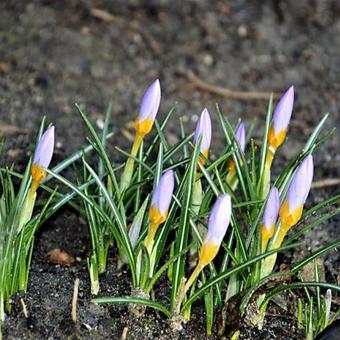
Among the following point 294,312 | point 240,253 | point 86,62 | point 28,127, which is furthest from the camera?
point 86,62

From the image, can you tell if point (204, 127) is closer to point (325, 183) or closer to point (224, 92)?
point (325, 183)

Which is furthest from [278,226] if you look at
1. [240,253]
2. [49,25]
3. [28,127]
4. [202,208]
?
[49,25]

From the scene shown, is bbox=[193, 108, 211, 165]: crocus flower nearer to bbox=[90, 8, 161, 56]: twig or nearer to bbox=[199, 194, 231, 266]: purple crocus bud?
bbox=[199, 194, 231, 266]: purple crocus bud

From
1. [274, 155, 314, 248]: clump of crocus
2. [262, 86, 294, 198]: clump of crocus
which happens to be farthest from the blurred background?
[274, 155, 314, 248]: clump of crocus

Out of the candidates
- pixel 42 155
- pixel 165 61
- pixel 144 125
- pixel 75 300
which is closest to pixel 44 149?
pixel 42 155

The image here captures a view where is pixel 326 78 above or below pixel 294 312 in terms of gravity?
above

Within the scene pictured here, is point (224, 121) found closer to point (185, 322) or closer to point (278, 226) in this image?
point (278, 226)

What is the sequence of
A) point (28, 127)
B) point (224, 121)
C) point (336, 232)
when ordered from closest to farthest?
point (224, 121), point (336, 232), point (28, 127)
